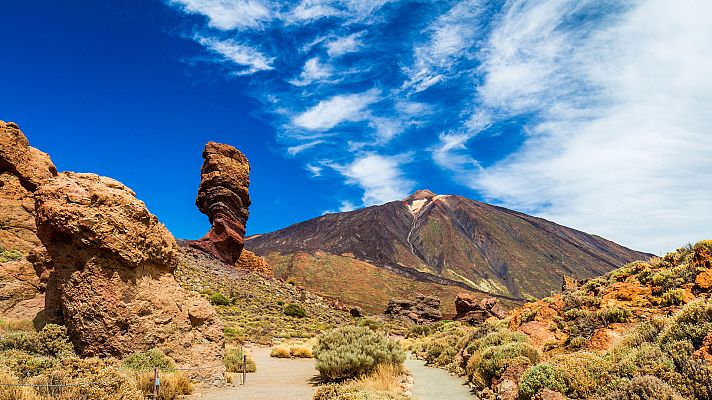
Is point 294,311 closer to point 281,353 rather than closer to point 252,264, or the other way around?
point 252,264

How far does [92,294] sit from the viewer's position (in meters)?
9.59

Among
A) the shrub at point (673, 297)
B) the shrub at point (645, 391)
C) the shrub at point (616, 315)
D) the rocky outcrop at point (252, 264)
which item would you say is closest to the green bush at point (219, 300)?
the rocky outcrop at point (252, 264)

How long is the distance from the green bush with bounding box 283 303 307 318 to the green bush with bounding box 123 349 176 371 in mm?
29169

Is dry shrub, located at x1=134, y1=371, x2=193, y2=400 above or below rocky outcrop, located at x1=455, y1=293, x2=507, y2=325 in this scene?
below

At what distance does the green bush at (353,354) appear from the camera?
1291 cm

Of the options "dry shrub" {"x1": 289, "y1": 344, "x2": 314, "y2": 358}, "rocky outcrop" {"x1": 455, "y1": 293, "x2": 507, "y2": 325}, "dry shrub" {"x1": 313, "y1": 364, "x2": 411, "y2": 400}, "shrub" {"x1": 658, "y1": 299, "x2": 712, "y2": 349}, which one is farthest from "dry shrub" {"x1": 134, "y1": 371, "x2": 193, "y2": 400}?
"rocky outcrop" {"x1": 455, "y1": 293, "x2": 507, "y2": 325}

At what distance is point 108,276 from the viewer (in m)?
9.89

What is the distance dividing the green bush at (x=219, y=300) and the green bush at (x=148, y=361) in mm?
25203

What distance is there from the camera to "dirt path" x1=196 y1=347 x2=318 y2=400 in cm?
1043

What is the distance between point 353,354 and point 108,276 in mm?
7424

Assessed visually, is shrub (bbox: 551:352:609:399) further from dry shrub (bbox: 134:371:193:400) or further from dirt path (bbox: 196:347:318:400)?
dry shrub (bbox: 134:371:193:400)

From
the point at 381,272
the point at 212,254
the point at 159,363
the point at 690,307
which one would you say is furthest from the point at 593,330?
the point at 381,272

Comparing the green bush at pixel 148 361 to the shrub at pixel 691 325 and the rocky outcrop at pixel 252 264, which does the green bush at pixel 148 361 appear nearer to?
the shrub at pixel 691 325

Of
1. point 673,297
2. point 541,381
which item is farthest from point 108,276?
point 673,297
